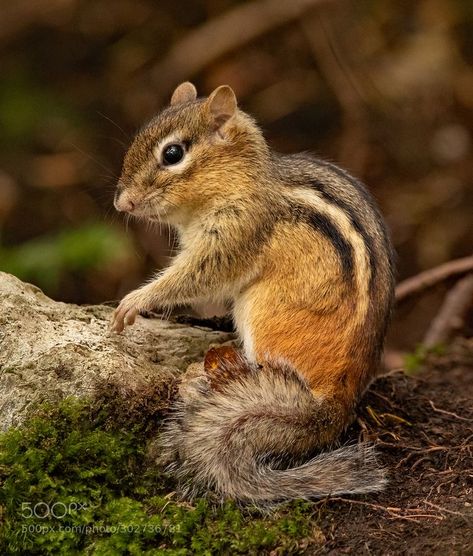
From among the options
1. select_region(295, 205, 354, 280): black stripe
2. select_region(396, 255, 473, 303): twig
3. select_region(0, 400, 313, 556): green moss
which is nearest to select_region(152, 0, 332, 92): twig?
select_region(396, 255, 473, 303): twig

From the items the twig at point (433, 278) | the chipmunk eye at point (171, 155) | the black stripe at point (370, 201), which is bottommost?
the twig at point (433, 278)

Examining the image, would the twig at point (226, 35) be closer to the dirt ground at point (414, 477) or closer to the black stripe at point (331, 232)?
the dirt ground at point (414, 477)

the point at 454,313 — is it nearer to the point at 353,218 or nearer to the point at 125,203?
the point at 353,218

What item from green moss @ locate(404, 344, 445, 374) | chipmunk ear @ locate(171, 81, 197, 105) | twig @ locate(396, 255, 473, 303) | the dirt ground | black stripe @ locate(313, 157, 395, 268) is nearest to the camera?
the dirt ground

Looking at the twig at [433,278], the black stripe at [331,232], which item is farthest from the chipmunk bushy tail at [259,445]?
the twig at [433,278]

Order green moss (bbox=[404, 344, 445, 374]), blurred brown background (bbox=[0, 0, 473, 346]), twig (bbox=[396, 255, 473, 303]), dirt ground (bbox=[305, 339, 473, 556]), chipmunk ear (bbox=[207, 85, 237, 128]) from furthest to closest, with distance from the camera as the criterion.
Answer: blurred brown background (bbox=[0, 0, 473, 346]) → twig (bbox=[396, 255, 473, 303]) → green moss (bbox=[404, 344, 445, 374]) → chipmunk ear (bbox=[207, 85, 237, 128]) → dirt ground (bbox=[305, 339, 473, 556])

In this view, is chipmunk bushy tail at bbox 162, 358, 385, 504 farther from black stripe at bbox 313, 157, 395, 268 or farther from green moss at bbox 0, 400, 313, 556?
black stripe at bbox 313, 157, 395, 268
